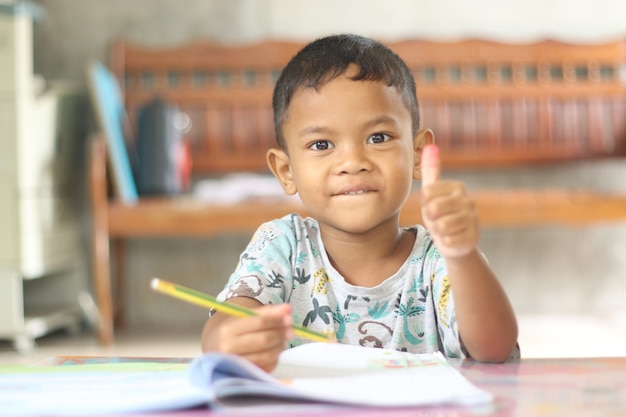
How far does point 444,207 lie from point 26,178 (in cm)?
237

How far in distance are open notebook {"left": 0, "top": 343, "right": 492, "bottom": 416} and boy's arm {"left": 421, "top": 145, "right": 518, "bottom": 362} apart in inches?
3.5

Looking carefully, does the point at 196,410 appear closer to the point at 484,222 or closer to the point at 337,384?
the point at 337,384

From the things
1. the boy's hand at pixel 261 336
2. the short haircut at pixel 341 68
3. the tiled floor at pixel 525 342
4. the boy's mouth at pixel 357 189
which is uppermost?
the short haircut at pixel 341 68

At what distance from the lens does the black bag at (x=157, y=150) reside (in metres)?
2.95

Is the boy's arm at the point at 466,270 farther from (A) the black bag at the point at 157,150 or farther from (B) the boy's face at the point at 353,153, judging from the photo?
(A) the black bag at the point at 157,150

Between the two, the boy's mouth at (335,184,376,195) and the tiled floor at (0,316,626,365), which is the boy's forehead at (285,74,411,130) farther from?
the tiled floor at (0,316,626,365)

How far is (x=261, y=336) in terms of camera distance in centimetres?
61

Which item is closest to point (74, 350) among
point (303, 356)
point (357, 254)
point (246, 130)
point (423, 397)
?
point (246, 130)

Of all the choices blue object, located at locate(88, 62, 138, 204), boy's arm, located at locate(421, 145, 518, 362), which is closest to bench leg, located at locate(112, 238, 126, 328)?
blue object, located at locate(88, 62, 138, 204)

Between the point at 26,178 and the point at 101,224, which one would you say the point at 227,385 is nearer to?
the point at 101,224

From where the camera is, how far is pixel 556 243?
11.0 ft

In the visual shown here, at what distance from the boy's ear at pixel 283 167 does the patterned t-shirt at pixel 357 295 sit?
0.10m

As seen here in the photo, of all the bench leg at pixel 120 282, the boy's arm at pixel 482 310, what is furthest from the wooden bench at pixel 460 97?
the boy's arm at pixel 482 310

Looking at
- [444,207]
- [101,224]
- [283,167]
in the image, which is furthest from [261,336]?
[101,224]
